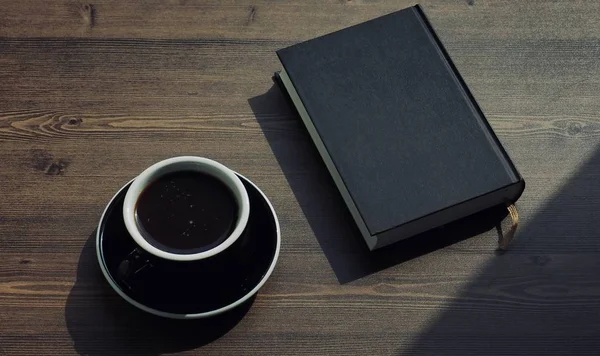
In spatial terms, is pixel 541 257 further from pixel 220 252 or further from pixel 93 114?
pixel 93 114

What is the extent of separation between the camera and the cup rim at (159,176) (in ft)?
2.18

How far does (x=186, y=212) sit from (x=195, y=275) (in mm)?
51

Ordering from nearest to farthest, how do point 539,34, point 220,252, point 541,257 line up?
point 220,252 → point 541,257 → point 539,34

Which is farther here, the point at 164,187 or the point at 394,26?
the point at 394,26

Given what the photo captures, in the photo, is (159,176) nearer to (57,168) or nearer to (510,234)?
(57,168)

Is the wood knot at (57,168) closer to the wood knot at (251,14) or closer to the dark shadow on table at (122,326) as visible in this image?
the dark shadow on table at (122,326)

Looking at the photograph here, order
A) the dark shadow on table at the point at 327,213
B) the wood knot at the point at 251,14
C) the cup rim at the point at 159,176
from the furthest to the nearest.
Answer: the wood knot at the point at 251,14 → the dark shadow on table at the point at 327,213 → the cup rim at the point at 159,176

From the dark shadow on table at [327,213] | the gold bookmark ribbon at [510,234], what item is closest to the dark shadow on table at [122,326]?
the dark shadow on table at [327,213]

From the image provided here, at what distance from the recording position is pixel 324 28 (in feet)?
2.88

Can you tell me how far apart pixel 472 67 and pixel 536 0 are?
0.12 metres

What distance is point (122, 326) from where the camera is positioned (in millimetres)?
728

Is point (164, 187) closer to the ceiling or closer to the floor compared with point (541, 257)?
closer to the ceiling

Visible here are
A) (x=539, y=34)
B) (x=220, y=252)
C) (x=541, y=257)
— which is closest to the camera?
(x=220, y=252)

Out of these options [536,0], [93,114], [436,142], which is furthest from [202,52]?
[536,0]
